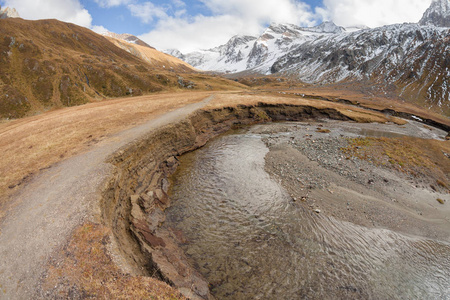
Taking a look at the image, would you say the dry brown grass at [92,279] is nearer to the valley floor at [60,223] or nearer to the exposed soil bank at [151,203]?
the valley floor at [60,223]

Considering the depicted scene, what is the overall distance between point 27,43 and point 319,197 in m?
101

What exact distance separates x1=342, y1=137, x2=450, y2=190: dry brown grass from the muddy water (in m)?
12.6

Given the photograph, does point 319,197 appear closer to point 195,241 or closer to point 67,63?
point 195,241

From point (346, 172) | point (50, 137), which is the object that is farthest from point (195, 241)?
point (50, 137)

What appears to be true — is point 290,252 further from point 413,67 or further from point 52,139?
point 413,67

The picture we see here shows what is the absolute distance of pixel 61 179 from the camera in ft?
45.1

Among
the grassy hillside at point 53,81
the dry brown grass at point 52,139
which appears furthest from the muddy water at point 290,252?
the grassy hillside at point 53,81

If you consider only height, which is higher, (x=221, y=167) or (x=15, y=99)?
(x=15, y=99)

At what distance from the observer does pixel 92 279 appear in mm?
7727

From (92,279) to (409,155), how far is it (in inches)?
1538

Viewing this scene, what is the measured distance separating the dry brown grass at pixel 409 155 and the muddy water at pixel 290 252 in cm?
1263

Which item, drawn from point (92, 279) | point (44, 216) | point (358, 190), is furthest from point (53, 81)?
point (358, 190)

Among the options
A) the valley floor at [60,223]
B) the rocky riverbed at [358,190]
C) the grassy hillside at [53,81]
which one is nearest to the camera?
the valley floor at [60,223]

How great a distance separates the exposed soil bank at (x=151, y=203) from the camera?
10781mm
